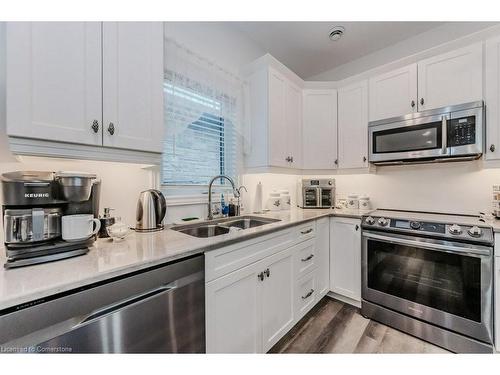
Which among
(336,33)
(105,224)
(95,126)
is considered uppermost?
(336,33)

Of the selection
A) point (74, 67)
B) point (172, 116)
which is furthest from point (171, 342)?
point (172, 116)

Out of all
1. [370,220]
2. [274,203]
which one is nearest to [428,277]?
[370,220]

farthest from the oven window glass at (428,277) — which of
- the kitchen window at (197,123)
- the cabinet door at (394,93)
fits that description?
the kitchen window at (197,123)

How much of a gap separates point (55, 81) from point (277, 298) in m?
1.75

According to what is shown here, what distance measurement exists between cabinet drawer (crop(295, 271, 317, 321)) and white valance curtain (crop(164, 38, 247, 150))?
1.51 m

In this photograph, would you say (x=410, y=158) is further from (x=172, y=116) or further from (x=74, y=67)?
(x=74, y=67)

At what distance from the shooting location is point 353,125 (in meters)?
2.36

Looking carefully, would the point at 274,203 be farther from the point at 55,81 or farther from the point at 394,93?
the point at 55,81

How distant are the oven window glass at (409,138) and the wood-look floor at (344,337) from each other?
62.3 inches

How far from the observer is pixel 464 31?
2.04 meters

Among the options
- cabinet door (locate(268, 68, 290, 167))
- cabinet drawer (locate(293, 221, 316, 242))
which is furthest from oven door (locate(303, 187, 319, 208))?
cabinet drawer (locate(293, 221, 316, 242))

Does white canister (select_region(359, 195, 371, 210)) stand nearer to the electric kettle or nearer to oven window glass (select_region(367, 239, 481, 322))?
oven window glass (select_region(367, 239, 481, 322))

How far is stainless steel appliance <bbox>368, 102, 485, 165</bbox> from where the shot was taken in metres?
1.67

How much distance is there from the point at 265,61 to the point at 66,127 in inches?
68.3
